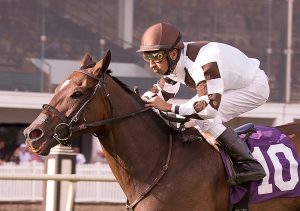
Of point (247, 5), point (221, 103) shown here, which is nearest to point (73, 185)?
point (221, 103)

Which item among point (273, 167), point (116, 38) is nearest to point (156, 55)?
point (273, 167)

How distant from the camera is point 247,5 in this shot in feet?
63.5

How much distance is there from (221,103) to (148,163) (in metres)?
0.70

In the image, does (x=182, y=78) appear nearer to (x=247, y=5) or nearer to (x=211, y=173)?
(x=211, y=173)

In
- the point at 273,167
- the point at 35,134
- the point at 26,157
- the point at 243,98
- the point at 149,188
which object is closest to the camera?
the point at 35,134

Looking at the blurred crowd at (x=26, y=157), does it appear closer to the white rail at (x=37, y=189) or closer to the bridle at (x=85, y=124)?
the white rail at (x=37, y=189)

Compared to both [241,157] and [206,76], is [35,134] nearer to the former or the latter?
[206,76]

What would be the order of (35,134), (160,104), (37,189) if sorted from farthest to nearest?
(37,189) → (160,104) → (35,134)

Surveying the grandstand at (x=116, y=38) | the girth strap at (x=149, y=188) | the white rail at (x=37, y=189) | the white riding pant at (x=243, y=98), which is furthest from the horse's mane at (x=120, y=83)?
the grandstand at (x=116, y=38)

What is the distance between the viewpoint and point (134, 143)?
5.49 meters

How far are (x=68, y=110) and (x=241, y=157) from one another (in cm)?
114

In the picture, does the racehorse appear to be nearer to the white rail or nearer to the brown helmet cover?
the brown helmet cover

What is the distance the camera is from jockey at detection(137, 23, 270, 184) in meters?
5.41

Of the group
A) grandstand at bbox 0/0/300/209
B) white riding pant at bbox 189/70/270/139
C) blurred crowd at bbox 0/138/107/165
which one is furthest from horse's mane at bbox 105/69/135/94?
grandstand at bbox 0/0/300/209
